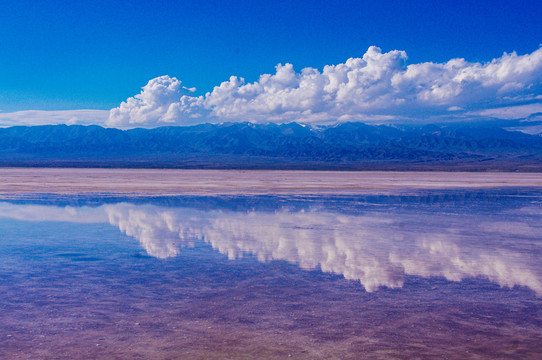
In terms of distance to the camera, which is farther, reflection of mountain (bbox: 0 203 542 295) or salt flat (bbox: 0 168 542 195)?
salt flat (bbox: 0 168 542 195)

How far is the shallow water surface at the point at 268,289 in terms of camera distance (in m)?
6.57

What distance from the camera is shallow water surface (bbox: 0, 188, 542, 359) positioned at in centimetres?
657

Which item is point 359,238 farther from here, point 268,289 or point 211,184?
point 211,184

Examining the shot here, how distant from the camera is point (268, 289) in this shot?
9.34m

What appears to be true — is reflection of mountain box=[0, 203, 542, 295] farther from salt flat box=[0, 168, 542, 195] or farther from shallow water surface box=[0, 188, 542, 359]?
salt flat box=[0, 168, 542, 195]

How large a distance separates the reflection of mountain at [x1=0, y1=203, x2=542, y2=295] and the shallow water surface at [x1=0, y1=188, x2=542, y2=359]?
0.26ft

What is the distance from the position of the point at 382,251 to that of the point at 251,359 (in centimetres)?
792

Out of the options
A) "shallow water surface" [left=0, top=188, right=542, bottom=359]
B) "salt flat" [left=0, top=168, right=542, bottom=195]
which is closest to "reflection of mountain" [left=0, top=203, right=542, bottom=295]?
"shallow water surface" [left=0, top=188, right=542, bottom=359]

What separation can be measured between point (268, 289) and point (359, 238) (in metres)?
6.58

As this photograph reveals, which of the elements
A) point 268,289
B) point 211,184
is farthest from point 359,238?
point 211,184

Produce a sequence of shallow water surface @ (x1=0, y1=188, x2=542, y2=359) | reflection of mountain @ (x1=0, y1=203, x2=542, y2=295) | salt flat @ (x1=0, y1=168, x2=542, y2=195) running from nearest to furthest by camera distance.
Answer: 1. shallow water surface @ (x1=0, y1=188, x2=542, y2=359)
2. reflection of mountain @ (x1=0, y1=203, x2=542, y2=295)
3. salt flat @ (x1=0, y1=168, x2=542, y2=195)

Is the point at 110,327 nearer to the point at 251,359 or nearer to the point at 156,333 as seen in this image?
the point at 156,333

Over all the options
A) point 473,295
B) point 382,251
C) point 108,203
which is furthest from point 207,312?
point 108,203

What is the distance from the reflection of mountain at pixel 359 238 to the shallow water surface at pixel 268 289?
0.08 metres
